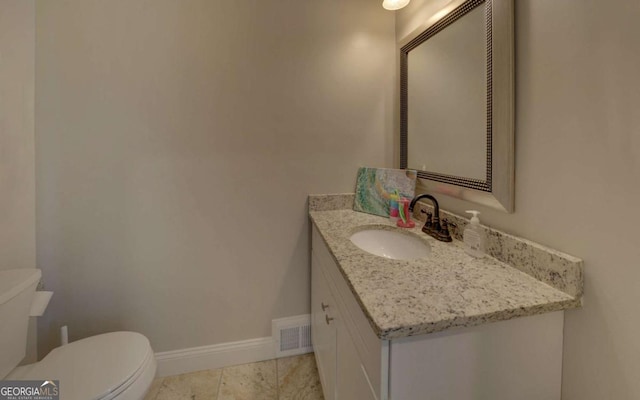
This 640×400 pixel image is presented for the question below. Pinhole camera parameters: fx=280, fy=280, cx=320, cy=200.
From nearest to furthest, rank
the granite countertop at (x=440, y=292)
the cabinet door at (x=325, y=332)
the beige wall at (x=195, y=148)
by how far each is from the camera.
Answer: the granite countertop at (x=440, y=292) → the cabinet door at (x=325, y=332) → the beige wall at (x=195, y=148)

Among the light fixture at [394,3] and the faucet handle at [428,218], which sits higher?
the light fixture at [394,3]

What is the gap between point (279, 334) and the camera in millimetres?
1704

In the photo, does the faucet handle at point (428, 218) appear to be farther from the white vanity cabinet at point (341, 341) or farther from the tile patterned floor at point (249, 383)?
the tile patterned floor at point (249, 383)

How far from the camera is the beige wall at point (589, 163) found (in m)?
0.65

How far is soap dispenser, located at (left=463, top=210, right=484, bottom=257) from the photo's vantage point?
99cm

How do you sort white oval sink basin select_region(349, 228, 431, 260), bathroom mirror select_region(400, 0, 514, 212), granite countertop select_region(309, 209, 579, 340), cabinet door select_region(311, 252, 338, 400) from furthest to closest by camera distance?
1. white oval sink basin select_region(349, 228, 431, 260)
2. cabinet door select_region(311, 252, 338, 400)
3. bathroom mirror select_region(400, 0, 514, 212)
4. granite countertop select_region(309, 209, 579, 340)

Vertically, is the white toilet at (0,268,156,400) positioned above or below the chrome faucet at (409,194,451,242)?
below

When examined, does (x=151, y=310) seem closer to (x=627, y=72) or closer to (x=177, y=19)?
(x=177, y=19)

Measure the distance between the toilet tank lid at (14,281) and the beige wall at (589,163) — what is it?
183cm

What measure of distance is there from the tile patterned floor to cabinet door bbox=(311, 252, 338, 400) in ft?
0.76

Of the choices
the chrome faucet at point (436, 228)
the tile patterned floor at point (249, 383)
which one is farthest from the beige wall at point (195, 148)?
the chrome faucet at point (436, 228)

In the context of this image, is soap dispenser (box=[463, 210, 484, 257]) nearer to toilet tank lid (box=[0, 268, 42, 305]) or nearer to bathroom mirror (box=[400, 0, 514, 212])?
bathroom mirror (box=[400, 0, 514, 212])

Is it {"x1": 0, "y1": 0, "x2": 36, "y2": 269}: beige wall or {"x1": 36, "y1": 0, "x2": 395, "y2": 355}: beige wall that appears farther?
{"x1": 36, "y1": 0, "x2": 395, "y2": 355}: beige wall

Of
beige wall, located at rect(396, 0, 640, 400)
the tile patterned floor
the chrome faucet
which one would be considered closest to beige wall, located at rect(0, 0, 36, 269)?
the tile patterned floor
